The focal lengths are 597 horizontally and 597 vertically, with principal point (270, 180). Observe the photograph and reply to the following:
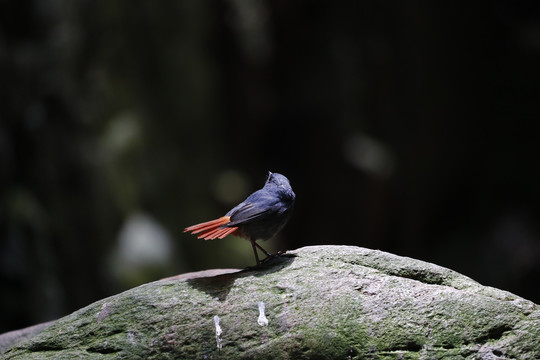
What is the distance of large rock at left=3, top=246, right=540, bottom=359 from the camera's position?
3.10m

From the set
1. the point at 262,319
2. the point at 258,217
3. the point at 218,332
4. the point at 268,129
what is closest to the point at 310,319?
the point at 262,319

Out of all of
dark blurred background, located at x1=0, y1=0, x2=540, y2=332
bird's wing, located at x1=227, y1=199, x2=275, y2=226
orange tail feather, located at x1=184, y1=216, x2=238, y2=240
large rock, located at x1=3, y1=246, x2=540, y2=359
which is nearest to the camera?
large rock, located at x1=3, y1=246, x2=540, y2=359

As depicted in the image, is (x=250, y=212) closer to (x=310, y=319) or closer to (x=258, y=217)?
(x=258, y=217)

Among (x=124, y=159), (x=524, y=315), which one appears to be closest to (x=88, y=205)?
(x=124, y=159)

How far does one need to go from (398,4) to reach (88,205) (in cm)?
616

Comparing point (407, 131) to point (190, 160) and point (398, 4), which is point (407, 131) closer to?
point (398, 4)

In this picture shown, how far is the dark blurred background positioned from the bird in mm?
5406

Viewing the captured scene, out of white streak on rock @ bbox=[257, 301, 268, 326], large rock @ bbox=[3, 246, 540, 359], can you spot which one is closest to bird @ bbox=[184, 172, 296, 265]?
large rock @ bbox=[3, 246, 540, 359]

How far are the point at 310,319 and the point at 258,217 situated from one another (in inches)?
29.4

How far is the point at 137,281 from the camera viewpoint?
8.69 m

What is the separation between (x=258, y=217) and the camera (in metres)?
3.65

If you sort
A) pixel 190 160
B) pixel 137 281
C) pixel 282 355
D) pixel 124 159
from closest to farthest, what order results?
pixel 282 355, pixel 137 281, pixel 124 159, pixel 190 160

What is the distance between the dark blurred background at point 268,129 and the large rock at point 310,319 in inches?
215

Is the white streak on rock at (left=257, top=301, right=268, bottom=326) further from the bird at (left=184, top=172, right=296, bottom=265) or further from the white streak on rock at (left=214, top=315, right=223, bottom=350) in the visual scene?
the bird at (left=184, top=172, right=296, bottom=265)
